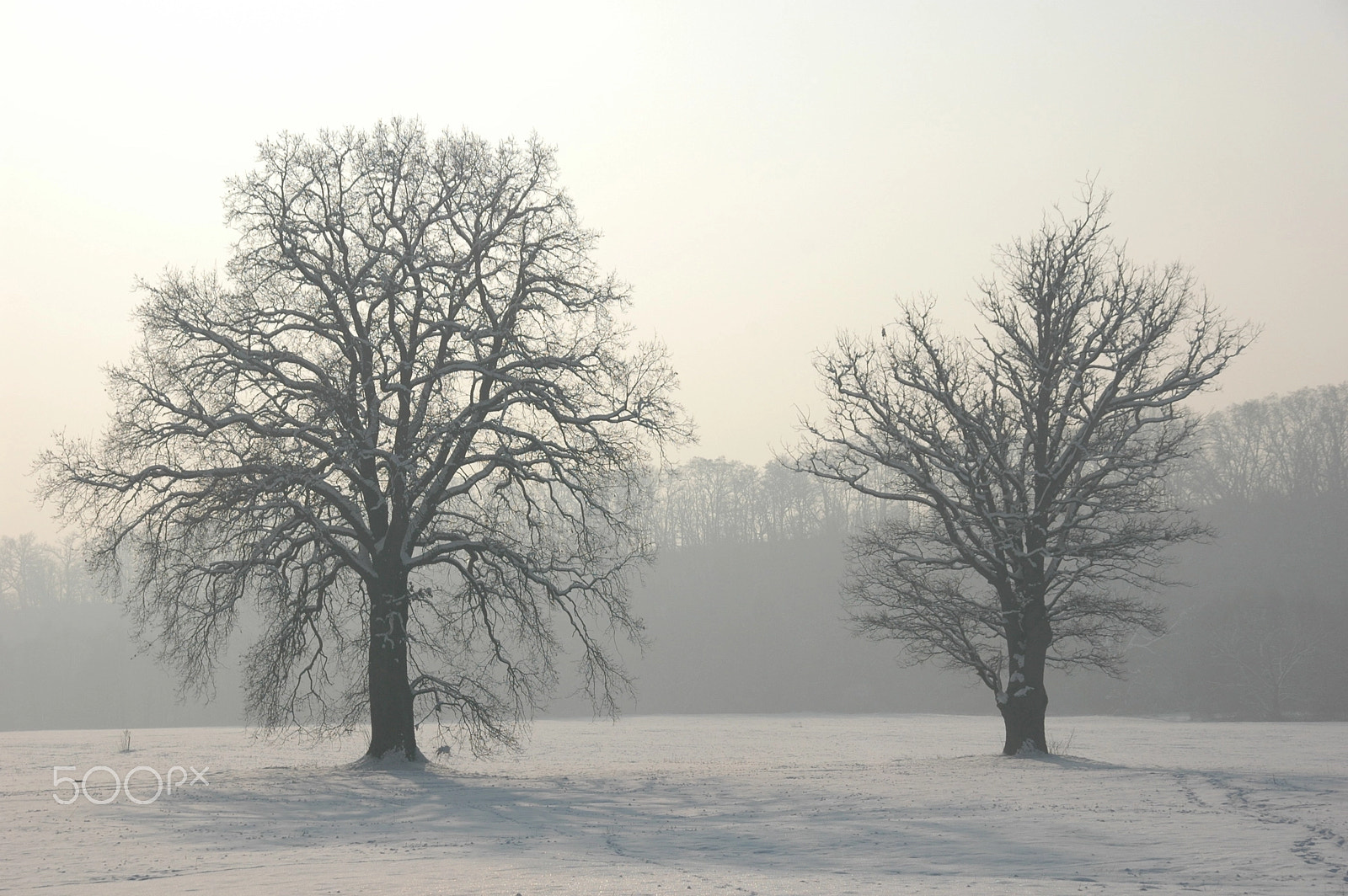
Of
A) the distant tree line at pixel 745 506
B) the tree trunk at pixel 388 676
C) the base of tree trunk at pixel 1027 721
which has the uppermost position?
the distant tree line at pixel 745 506

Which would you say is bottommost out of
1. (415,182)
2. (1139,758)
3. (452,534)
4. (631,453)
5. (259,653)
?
(1139,758)

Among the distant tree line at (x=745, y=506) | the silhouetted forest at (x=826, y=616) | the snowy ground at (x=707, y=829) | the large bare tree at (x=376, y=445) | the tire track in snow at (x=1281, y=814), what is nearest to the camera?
the snowy ground at (x=707, y=829)

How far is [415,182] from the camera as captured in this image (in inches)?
880

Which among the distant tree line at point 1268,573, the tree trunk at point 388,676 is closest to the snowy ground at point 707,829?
the tree trunk at point 388,676

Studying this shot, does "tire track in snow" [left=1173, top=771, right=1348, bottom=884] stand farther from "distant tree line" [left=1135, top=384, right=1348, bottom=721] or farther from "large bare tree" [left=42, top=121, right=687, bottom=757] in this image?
"distant tree line" [left=1135, top=384, right=1348, bottom=721]

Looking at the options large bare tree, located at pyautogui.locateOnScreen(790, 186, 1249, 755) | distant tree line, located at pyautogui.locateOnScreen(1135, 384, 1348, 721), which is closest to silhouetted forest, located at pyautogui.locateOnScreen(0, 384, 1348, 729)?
distant tree line, located at pyautogui.locateOnScreen(1135, 384, 1348, 721)

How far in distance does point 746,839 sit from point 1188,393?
47.3 feet

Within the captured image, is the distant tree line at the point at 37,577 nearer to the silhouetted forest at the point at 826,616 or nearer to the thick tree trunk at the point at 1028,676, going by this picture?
the silhouetted forest at the point at 826,616

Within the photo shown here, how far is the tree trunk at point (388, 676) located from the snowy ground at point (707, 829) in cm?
87

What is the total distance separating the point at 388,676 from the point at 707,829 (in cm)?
1006

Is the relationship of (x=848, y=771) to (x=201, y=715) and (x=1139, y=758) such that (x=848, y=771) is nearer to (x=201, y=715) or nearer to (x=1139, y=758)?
(x=1139, y=758)

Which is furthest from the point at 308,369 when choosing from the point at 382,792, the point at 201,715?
the point at 201,715

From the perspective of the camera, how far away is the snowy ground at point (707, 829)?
9.91 metres

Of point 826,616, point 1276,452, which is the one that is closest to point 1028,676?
point 826,616
